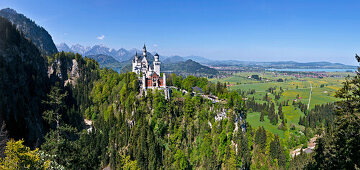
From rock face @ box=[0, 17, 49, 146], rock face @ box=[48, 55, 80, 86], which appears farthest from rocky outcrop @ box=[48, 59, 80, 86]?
rock face @ box=[0, 17, 49, 146]

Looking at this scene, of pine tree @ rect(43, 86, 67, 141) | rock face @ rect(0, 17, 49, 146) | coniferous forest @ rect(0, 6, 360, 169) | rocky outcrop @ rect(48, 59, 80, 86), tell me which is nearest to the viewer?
pine tree @ rect(43, 86, 67, 141)

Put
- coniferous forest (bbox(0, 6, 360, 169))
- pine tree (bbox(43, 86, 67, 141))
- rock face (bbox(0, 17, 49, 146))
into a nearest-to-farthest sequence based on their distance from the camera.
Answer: pine tree (bbox(43, 86, 67, 141))
rock face (bbox(0, 17, 49, 146))
coniferous forest (bbox(0, 6, 360, 169))

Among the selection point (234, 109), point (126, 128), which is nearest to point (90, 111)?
point (126, 128)

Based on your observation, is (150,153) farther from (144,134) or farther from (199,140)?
(199,140)

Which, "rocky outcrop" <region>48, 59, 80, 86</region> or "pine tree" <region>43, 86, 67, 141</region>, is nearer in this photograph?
"pine tree" <region>43, 86, 67, 141</region>

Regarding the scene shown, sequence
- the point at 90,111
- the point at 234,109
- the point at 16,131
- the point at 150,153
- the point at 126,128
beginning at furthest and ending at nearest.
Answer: the point at 90,111
the point at 126,128
the point at 234,109
the point at 150,153
the point at 16,131

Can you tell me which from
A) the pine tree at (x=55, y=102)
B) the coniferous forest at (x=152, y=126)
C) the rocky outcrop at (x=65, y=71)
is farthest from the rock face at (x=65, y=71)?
the pine tree at (x=55, y=102)

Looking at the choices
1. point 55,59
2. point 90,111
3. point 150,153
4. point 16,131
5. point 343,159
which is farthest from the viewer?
point 55,59

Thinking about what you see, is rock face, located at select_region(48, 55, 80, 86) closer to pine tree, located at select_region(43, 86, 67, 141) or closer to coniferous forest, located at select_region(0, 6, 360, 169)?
coniferous forest, located at select_region(0, 6, 360, 169)
